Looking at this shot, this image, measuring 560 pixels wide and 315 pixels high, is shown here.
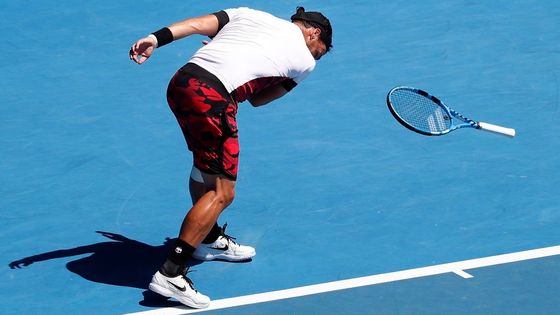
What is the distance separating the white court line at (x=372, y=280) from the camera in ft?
24.3

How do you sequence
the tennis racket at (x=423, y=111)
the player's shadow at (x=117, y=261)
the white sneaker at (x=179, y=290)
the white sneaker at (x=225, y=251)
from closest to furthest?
the white sneaker at (x=179, y=290) → the player's shadow at (x=117, y=261) → the white sneaker at (x=225, y=251) → the tennis racket at (x=423, y=111)

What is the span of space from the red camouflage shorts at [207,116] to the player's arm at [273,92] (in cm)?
32

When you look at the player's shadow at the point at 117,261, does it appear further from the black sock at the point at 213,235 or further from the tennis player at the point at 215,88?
the tennis player at the point at 215,88

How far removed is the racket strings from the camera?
8.14 m

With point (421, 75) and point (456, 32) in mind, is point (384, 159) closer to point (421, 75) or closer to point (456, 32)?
point (421, 75)

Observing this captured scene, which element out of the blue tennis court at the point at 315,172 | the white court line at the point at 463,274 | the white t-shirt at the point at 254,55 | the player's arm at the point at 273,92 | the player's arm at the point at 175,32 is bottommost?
the white court line at the point at 463,274

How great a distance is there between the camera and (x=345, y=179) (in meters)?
8.91

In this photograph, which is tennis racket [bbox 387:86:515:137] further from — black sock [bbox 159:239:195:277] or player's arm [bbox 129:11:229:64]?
black sock [bbox 159:239:195:277]

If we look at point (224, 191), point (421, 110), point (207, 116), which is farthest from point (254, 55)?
point (421, 110)

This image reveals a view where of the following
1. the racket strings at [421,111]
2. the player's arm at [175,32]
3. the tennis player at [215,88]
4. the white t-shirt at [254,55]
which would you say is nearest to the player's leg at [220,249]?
the tennis player at [215,88]

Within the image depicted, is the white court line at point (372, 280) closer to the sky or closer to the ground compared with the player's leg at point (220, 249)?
closer to the ground

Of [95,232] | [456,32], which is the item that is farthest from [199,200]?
[456,32]

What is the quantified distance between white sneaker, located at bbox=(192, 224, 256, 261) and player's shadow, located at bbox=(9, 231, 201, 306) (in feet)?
0.30

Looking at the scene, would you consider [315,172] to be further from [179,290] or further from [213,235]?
[179,290]
